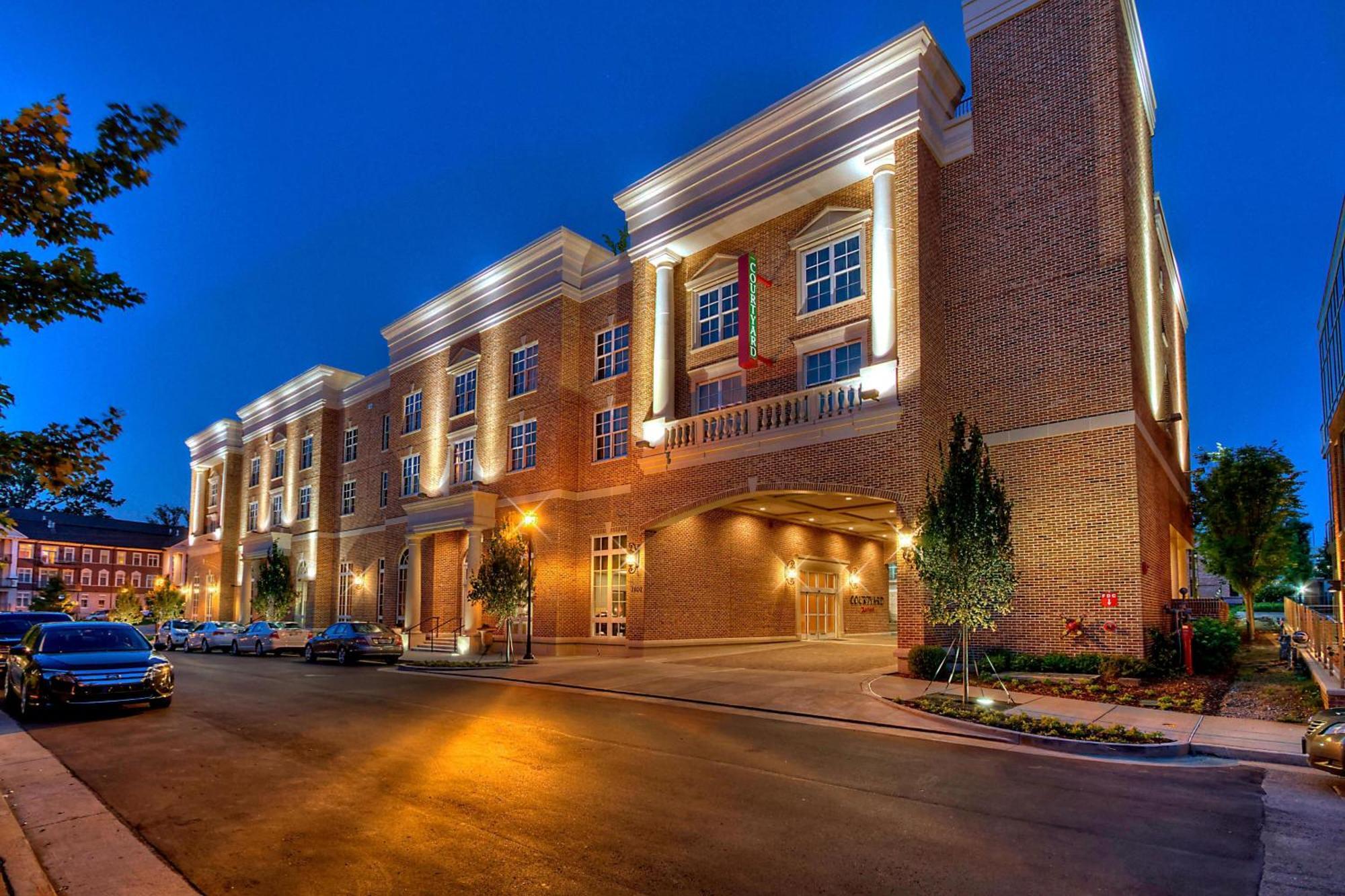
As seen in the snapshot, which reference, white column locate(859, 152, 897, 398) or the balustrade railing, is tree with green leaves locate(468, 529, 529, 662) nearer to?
the balustrade railing

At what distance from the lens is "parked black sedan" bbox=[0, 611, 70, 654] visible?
60.6 feet

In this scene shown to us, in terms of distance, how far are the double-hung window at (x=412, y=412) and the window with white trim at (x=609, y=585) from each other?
1344 centimetres

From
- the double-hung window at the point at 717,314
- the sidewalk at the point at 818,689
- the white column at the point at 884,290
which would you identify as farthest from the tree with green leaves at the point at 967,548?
the double-hung window at the point at 717,314

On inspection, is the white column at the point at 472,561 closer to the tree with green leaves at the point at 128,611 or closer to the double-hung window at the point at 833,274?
the double-hung window at the point at 833,274

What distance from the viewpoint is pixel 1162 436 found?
79.3ft

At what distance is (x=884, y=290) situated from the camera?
19.7 meters

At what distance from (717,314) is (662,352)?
80.4 inches

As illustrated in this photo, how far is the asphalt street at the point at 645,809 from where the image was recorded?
5.99 meters

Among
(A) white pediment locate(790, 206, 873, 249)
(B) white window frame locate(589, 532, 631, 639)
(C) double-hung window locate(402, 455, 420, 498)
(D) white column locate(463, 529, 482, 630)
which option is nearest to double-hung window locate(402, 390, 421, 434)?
(C) double-hung window locate(402, 455, 420, 498)

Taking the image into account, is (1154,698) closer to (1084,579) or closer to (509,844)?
(1084,579)

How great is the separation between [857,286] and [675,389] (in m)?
6.55

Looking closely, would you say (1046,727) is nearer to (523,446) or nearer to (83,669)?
(83,669)

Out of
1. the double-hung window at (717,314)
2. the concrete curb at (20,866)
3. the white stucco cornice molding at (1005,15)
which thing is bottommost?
the concrete curb at (20,866)

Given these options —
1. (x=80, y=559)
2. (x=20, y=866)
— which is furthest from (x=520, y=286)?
(x=80, y=559)
